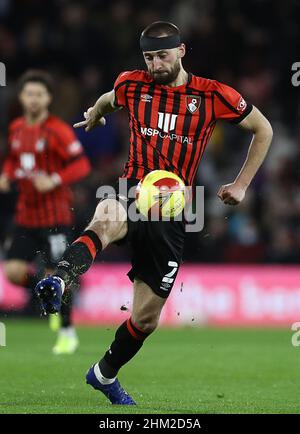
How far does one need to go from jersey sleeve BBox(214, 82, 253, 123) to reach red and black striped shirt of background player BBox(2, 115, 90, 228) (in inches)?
156

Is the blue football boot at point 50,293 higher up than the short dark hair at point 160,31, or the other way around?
the short dark hair at point 160,31

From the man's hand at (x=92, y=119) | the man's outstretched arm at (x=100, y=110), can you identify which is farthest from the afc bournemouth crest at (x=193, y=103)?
the man's hand at (x=92, y=119)

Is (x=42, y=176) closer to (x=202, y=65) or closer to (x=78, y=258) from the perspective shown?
(x=78, y=258)

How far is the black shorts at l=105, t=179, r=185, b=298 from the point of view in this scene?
273 inches

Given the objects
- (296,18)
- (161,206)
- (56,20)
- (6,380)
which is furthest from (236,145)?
(161,206)

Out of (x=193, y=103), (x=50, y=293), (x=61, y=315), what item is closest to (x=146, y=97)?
(x=193, y=103)

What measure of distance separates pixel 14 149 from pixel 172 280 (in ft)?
15.1

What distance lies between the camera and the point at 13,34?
58.7 feet

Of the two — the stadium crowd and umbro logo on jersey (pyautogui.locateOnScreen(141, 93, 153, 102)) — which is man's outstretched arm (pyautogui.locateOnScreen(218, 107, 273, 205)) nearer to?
umbro logo on jersey (pyautogui.locateOnScreen(141, 93, 153, 102))

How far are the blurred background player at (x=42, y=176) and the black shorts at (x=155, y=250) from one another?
3969 millimetres

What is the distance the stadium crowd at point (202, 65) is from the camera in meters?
16.2

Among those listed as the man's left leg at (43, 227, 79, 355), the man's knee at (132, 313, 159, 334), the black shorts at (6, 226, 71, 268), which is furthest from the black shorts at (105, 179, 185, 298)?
the black shorts at (6, 226, 71, 268)

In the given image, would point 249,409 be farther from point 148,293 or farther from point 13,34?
point 13,34

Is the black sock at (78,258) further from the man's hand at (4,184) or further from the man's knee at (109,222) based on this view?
the man's hand at (4,184)
